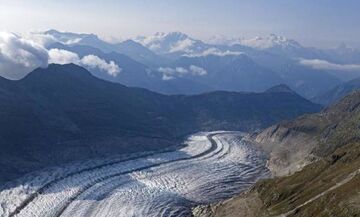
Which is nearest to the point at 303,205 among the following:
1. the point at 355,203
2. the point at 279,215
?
the point at 279,215

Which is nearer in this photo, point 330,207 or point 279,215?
point 330,207

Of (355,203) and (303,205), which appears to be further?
(303,205)

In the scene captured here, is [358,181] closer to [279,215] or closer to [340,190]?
[340,190]

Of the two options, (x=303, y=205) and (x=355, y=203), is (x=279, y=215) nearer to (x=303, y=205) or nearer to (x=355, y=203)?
(x=303, y=205)

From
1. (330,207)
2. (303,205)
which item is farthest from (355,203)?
(303,205)

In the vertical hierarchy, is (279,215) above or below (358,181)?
below

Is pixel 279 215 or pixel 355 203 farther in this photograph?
pixel 279 215

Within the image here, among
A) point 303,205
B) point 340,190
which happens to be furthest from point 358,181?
point 303,205
